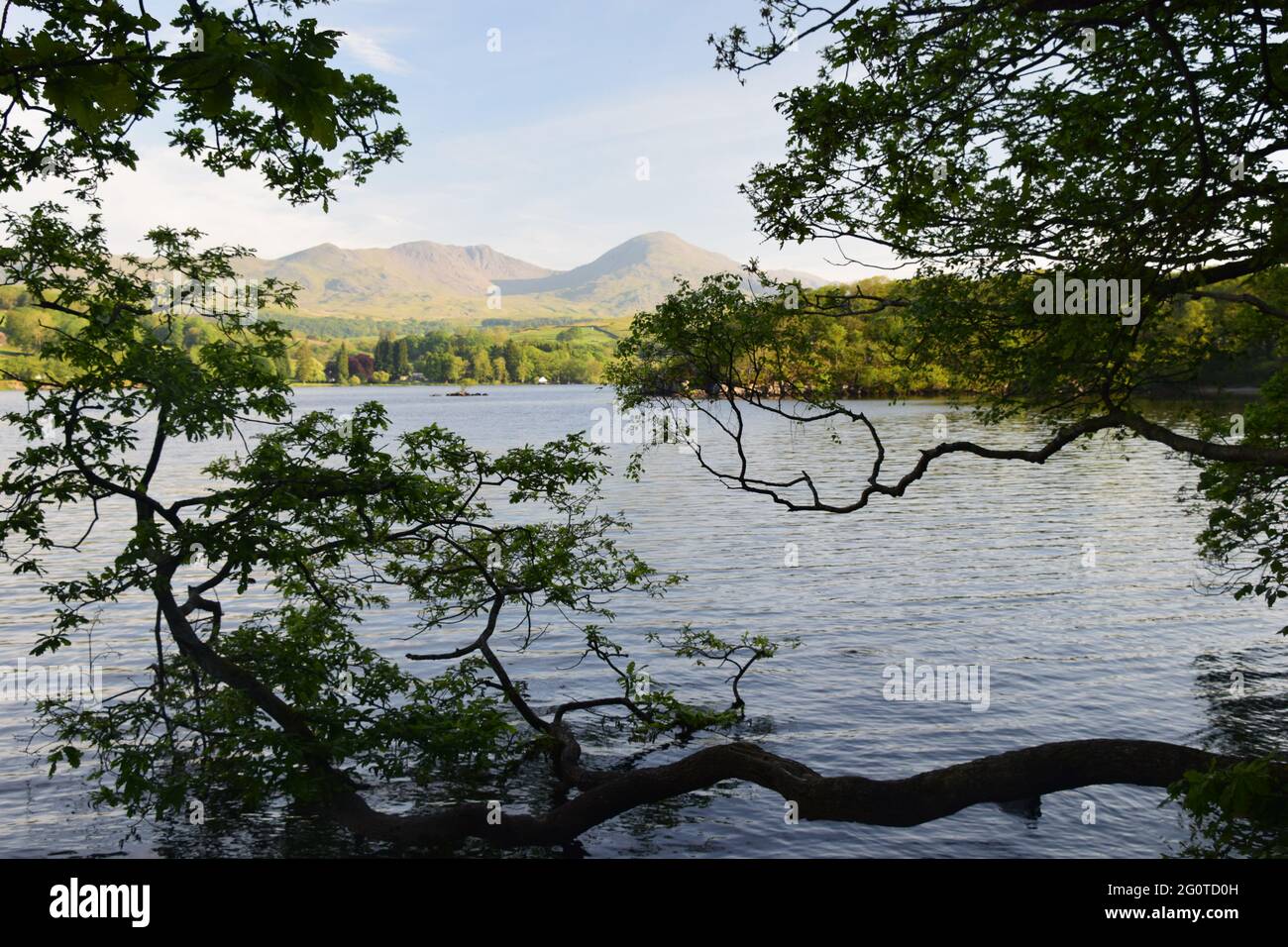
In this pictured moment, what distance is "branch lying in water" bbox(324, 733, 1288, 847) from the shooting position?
10641mm

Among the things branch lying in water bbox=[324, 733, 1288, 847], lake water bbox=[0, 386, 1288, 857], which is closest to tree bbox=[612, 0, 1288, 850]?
branch lying in water bbox=[324, 733, 1288, 847]

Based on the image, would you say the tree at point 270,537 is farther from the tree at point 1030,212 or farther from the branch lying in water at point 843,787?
the tree at point 1030,212

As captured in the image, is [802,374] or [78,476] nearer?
[78,476]

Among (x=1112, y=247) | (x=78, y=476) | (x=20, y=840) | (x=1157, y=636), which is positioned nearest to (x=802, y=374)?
(x=1112, y=247)

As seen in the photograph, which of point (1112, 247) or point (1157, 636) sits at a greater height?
→ point (1112, 247)

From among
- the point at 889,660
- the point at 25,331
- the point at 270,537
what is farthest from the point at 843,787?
the point at 25,331

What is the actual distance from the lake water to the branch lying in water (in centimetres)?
186

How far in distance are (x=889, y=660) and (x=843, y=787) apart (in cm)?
1367

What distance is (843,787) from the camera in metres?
11.9

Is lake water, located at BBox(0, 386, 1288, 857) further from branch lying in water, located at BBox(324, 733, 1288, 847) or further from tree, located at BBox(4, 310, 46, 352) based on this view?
tree, located at BBox(4, 310, 46, 352)

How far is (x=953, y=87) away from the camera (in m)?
10.0

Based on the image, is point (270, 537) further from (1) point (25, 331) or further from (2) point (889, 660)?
(1) point (25, 331)

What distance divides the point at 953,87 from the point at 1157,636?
21.3m

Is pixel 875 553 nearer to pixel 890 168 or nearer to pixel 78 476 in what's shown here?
pixel 890 168
